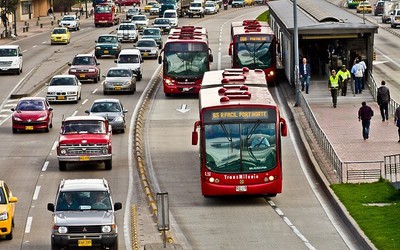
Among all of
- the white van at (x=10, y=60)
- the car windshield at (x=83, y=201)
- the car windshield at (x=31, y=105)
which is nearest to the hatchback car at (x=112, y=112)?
the car windshield at (x=31, y=105)

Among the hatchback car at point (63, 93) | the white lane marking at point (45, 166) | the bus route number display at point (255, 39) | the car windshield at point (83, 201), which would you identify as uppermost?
the bus route number display at point (255, 39)

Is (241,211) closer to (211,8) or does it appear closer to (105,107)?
(105,107)

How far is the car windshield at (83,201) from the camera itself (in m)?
29.1

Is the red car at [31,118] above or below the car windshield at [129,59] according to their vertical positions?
below

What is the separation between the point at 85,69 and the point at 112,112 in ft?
65.1

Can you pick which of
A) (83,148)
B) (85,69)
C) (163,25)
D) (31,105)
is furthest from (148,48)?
(83,148)

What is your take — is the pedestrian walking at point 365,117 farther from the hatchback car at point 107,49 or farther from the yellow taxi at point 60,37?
the yellow taxi at point 60,37

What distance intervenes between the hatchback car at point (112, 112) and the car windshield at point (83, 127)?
6.60 meters

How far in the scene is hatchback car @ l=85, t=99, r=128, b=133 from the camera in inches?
1953

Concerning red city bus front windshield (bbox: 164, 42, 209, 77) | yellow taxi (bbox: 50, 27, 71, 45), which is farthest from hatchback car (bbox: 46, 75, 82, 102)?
yellow taxi (bbox: 50, 27, 71, 45)

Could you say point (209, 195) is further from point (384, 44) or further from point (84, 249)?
point (384, 44)

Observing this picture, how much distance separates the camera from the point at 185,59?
203ft

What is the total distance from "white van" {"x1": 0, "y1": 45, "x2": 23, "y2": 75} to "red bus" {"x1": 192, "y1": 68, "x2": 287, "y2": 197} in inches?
1615

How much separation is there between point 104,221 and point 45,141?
68.4 ft
